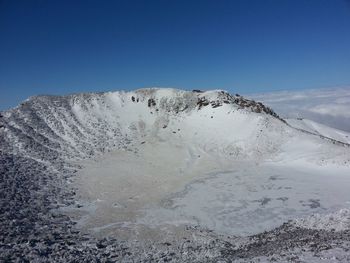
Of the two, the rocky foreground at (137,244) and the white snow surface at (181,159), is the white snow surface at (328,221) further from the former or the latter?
the rocky foreground at (137,244)

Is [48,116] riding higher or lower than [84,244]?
higher

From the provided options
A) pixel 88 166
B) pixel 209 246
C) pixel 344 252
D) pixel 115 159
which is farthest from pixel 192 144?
pixel 344 252

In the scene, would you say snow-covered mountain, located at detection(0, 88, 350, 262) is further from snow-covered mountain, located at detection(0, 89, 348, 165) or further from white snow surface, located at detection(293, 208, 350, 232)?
white snow surface, located at detection(293, 208, 350, 232)

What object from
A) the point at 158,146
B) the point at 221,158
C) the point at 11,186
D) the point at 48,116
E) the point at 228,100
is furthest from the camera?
the point at 228,100

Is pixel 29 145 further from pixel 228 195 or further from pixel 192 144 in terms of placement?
pixel 228 195

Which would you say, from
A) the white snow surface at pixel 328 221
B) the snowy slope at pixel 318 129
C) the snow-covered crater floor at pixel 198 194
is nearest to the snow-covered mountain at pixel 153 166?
the snow-covered crater floor at pixel 198 194

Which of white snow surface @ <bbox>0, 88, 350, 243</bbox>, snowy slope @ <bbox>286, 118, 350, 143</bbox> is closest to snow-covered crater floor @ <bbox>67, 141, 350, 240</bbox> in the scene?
white snow surface @ <bbox>0, 88, 350, 243</bbox>
